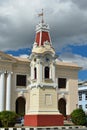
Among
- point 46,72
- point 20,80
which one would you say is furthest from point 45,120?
point 20,80

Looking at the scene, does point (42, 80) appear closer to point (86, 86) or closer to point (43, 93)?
point (43, 93)

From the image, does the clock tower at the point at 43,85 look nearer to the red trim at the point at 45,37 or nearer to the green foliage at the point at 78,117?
the red trim at the point at 45,37

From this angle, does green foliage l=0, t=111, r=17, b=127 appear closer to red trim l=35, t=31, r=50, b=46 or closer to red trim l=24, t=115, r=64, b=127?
red trim l=24, t=115, r=64, b=127

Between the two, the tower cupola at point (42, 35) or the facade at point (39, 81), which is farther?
the tower cupola at point (42, 35)

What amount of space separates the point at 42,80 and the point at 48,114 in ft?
12.0

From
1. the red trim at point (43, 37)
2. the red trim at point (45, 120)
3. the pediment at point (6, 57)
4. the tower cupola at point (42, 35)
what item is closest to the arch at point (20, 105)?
the pediment at point (6, 57)

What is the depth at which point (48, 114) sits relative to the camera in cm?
3634

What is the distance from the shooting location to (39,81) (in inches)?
1449

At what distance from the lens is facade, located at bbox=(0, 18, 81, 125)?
37000 mm

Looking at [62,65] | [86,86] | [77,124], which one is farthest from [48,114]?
[86,86]

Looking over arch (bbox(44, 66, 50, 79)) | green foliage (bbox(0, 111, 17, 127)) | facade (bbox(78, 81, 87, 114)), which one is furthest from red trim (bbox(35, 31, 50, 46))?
facade (bbox(78, 81, 87, 114))

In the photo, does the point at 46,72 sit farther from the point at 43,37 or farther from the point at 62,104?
the point at 62,104

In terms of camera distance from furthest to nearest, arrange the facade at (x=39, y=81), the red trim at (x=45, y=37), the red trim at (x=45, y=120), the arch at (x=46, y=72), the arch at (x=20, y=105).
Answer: the arch at (x=20, y=105)
the red trim at (x=45, y=37)
the arch at (x=46, y=72)
the facade at (x=39, y=81)
the red trim at (x=45, y=120)

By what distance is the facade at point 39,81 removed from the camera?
3700 cm
